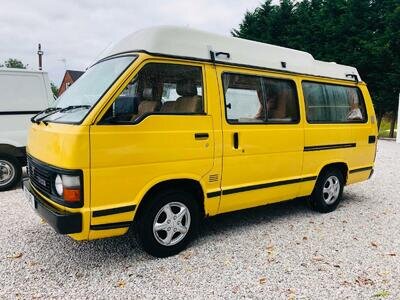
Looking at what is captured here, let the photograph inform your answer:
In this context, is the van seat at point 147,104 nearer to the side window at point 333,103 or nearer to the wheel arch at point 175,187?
the wheel arch at point 175,187

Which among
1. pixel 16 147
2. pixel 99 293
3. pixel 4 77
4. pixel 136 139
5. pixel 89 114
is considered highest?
pixel 4 77

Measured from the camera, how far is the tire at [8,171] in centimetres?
723

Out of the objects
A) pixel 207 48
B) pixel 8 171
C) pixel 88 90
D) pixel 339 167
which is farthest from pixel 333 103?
pixel 8 171

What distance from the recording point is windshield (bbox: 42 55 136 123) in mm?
3676

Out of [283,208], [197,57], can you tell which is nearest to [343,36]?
[283,208]

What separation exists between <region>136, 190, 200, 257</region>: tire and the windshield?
1.16 meters

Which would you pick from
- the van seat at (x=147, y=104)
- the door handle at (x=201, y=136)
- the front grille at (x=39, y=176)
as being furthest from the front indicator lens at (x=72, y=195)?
the door handle at (x=201, y=136)

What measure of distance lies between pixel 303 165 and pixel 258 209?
1.16m

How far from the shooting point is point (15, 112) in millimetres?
7262

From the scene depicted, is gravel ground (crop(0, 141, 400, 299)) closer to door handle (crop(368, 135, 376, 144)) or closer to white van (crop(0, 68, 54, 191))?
door handle (crop(368, 135, 376, 144))

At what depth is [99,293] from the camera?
11.1 feet

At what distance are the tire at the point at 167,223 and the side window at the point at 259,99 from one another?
1.11 m

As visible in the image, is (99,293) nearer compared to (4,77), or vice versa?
(99,293)

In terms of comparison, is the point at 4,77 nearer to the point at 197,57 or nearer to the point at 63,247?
the point at 63,247
